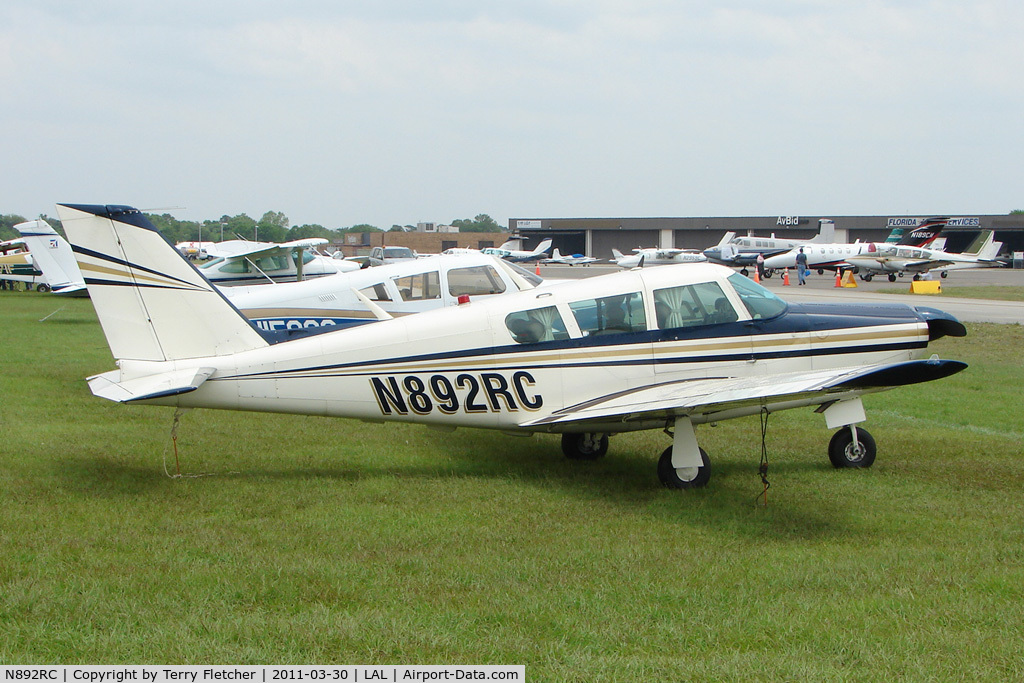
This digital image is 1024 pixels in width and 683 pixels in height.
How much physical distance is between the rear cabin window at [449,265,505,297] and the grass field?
8.02 ft

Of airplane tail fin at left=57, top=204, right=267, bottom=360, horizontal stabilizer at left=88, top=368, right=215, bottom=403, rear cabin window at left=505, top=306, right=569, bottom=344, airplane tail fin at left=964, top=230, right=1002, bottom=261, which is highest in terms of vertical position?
airplane tail fin at left=57, top=204, right=267, bottom=360

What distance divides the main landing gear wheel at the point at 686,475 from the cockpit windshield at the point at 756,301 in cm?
150

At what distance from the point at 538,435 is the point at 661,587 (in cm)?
538

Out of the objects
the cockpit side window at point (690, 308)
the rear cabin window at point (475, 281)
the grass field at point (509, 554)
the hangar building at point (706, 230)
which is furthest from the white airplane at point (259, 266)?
the hangar building at point (706, 230)

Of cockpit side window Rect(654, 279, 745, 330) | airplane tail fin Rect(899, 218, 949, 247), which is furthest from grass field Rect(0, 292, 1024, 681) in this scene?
airplane tail fin Rect(899, 218, 949, 247)

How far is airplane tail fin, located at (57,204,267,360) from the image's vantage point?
7699 millimetres

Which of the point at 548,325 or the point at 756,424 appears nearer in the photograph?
the point at 548,325

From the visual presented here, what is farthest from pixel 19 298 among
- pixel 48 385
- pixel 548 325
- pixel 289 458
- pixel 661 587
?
pixel 661 587

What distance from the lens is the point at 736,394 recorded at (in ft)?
23.5

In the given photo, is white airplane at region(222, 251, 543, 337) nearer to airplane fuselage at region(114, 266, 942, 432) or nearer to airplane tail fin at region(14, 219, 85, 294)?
airplane fuselage at region(114, 266, 942, 432)

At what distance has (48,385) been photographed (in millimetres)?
13508

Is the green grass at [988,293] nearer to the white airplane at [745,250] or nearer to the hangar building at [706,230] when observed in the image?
the white airplane at [745,250]

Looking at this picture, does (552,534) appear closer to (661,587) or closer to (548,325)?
(661,587)

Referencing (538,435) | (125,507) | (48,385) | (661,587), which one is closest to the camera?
(661,587)
